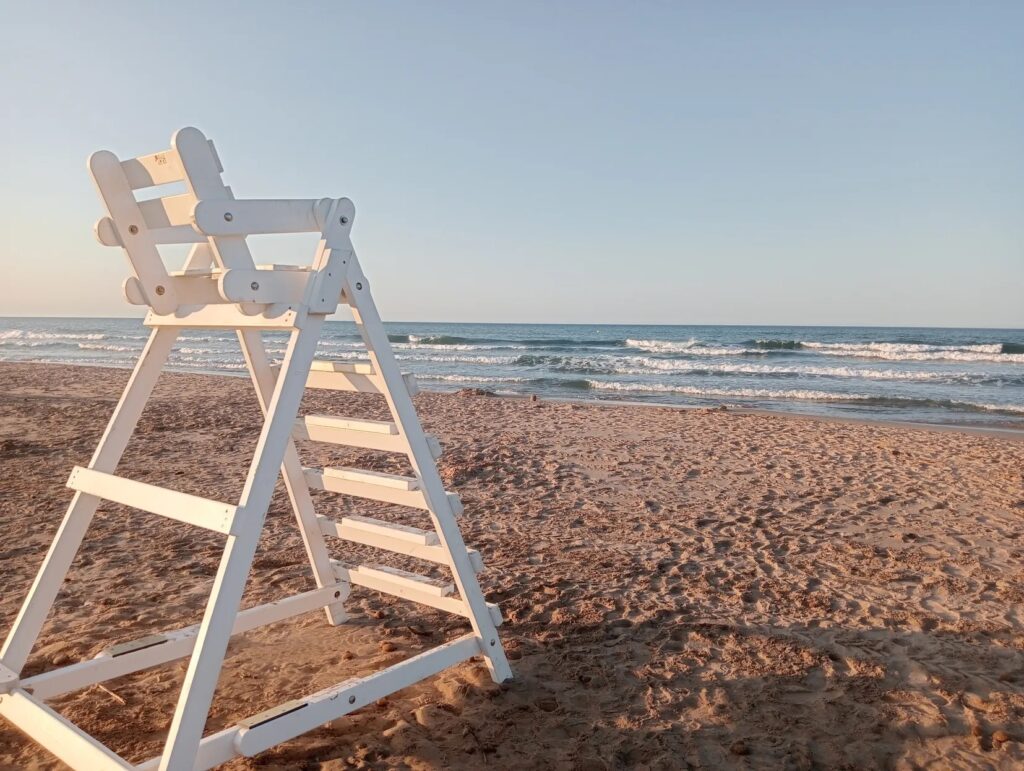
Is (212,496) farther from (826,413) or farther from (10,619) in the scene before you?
(826,413)

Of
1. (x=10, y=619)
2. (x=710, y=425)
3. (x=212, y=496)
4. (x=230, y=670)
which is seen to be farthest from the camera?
(x=710, y=425)

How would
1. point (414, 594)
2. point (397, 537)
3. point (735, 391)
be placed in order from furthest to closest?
point (735, 391), point (414, 594), point (397, 537)

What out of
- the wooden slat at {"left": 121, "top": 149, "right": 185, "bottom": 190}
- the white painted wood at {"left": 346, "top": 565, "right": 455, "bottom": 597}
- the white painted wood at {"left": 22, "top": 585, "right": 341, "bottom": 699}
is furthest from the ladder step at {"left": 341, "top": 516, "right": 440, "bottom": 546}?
the wooden slat at {"left": 121, "top": 149, "right": 185, "bottom": 190}

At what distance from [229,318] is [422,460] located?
80 centimetres

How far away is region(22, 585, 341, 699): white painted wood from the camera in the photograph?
2.50 metres

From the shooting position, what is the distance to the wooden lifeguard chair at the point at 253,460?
203 cm

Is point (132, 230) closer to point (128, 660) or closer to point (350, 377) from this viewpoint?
point (350, 377)

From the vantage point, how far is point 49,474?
6.78 meters

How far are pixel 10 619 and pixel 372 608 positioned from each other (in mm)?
1751

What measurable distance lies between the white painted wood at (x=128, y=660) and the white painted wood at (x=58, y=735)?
79 mm

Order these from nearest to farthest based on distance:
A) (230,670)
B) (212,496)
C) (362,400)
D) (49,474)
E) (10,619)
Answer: (230,670), (10,619), (212,496), (49,474), (362,400)

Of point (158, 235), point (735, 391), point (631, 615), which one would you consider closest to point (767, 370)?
point (735, 391)

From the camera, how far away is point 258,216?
6.99 ft

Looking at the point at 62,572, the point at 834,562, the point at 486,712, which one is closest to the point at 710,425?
the point at 834,562
